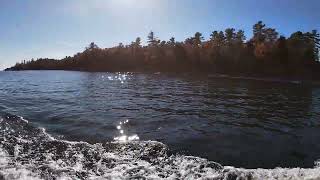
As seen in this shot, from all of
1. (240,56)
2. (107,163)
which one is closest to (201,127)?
(107,163)

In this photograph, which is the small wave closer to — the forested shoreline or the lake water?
the lake water

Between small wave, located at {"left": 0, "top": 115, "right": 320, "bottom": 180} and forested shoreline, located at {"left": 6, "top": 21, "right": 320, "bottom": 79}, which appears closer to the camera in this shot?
small wave, located at {"left": 0, "top": 115, "right": 320, "bottom": 180}

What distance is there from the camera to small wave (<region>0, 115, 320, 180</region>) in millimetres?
11141

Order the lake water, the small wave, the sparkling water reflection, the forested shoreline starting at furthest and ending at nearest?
the forested shoreline, the sparkling water reflection, the lake water, the small wave

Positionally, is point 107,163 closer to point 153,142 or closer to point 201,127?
point 153,142

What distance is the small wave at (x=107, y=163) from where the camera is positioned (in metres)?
11.1

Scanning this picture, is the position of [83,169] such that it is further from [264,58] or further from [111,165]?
[264,58]

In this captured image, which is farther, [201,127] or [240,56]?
[240,56]

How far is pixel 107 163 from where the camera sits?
12398 millimetres

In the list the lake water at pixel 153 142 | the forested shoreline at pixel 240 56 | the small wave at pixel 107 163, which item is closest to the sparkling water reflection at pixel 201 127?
the lake water at pixel 153 142

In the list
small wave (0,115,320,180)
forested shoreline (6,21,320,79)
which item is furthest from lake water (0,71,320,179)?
forested shoreline (6,21,320,79)

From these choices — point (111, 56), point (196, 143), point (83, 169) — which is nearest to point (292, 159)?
point (196, 143)

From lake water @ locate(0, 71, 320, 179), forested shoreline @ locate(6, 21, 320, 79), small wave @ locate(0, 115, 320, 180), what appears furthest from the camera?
forested shoreline @ locate(6, 21, 320, 79)

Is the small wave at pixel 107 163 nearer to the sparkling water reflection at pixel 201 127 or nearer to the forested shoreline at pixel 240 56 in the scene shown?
the sparkling water reflection at pixel 201 127
